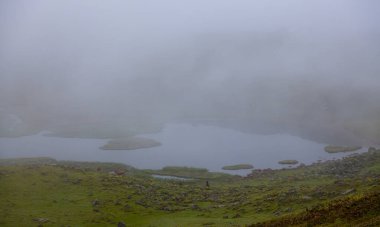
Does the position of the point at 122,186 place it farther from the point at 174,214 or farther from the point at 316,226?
the point at 316,226

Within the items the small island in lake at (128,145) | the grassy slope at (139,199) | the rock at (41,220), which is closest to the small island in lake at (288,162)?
the grassy slope at (139,199)

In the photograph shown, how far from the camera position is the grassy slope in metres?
58.1

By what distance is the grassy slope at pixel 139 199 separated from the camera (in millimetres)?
58094

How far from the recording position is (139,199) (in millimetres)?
76688

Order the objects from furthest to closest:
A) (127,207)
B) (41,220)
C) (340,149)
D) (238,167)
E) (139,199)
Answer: (340,149) → (238,167) → (139,199) → (127,207) → (41,220)

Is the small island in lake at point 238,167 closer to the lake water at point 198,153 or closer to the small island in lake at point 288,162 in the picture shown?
the lake water at point 198,153

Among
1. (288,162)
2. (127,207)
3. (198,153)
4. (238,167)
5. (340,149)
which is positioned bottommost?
(127,207)

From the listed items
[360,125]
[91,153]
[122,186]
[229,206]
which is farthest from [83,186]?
[360,125]

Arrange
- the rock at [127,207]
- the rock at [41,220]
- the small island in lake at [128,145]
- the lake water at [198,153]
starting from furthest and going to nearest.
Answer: the small island in lake at [128,145], the lake water at [198,153], the rock at [127,207], the rock at [41,220]

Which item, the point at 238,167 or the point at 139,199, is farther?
the point at 238,167

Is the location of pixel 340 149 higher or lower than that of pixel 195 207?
higher

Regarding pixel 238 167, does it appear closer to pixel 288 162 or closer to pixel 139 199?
pixel 288 162

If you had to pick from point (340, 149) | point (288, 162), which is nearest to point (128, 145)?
point (288, 162)

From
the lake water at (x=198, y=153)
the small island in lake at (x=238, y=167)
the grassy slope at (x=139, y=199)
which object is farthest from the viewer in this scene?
the lake water at (x=198, y=153)
